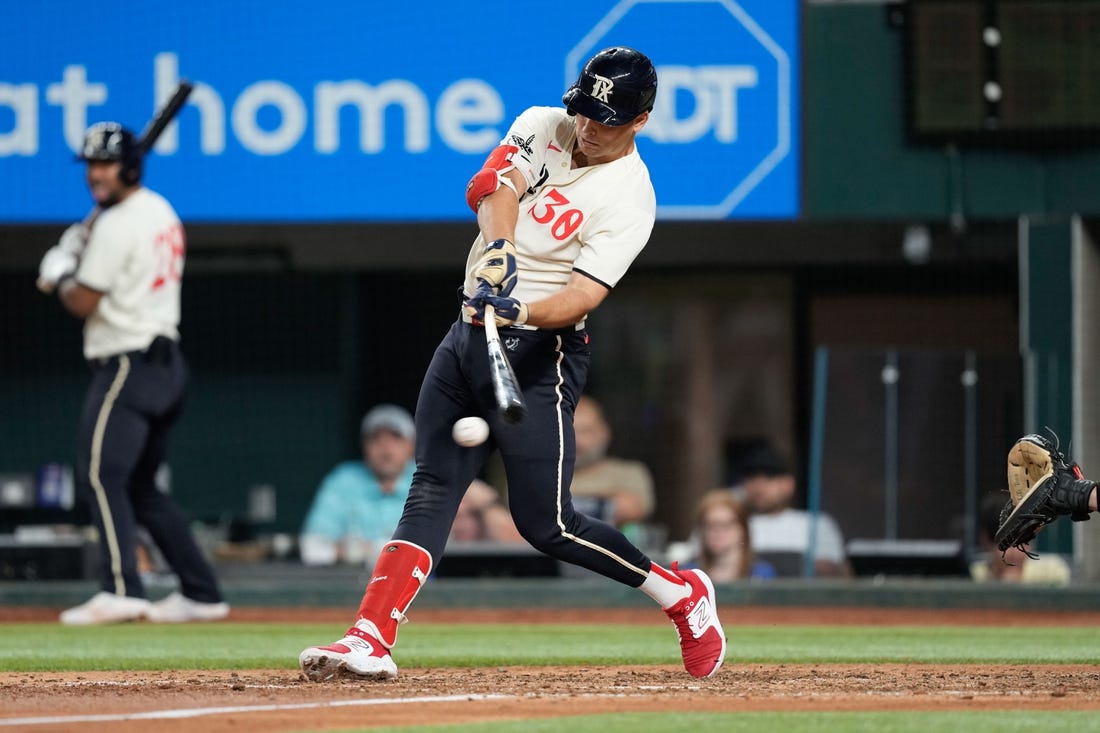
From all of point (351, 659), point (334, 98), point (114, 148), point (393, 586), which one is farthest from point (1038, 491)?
point (334, 98)

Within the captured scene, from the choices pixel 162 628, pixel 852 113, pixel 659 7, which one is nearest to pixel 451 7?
pixel 659 7

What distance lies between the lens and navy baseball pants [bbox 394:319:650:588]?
5.49 m

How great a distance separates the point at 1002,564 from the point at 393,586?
21.0 feet

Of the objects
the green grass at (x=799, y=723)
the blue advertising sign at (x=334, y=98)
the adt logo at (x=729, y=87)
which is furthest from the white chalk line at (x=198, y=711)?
the blue advertising sign at (x=334, y=98)

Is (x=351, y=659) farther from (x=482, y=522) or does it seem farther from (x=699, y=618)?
(x=482, y=522)

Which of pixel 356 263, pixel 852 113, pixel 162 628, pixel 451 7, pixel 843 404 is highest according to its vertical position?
pixel 451 7

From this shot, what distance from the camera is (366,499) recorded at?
39.1ft

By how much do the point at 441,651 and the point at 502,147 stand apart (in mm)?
2420

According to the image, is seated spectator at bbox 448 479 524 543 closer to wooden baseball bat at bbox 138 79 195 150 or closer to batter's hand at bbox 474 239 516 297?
wooden baseball bat at bbox 138 79 195 150

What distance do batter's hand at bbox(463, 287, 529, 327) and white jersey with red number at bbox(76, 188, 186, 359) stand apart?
3.70 meters

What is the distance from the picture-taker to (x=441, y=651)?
285 inches

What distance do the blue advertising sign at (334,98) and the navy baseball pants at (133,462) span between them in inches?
163

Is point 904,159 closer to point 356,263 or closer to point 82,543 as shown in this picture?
point 356,263

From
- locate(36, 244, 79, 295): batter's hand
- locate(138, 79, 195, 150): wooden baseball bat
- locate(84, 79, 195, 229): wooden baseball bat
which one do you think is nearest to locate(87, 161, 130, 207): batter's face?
locate(36, 244, 79, 295): batter's hand
